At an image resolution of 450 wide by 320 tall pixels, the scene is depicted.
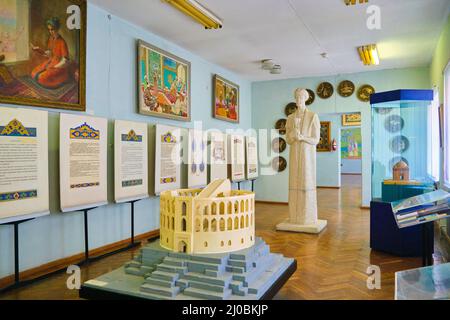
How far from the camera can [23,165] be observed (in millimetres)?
3756

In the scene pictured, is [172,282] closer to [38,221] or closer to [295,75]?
[38,221]

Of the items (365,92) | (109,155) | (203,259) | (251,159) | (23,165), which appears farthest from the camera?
(251,159)

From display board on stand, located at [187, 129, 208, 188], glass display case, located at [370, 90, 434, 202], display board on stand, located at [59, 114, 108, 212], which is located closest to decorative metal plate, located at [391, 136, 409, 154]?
glass display case, located at [370, 90, 434, 202]

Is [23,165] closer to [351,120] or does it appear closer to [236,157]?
[236,157]

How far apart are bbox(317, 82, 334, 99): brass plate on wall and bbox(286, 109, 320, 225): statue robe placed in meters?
3.23

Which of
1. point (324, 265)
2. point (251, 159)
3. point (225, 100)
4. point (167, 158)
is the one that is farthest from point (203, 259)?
point (251, 159)

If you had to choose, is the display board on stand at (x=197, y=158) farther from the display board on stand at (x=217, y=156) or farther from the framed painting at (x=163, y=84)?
the framed painting at (x=163, y=84)

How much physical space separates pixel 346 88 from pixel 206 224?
25.5 feet

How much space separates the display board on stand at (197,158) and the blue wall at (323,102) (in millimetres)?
3457

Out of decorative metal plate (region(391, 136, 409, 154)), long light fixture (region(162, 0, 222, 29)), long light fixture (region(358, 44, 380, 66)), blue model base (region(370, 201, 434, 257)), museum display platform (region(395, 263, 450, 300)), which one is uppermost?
long light fixture (region(358, 44, 380, 66))

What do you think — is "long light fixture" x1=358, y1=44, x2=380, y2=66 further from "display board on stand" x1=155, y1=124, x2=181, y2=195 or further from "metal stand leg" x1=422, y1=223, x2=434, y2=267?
"metal stand leg" x1=422, y1=223, x2=434, y2=267

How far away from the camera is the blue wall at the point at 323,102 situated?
8.88m

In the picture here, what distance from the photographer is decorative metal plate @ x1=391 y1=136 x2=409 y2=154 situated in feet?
17.1

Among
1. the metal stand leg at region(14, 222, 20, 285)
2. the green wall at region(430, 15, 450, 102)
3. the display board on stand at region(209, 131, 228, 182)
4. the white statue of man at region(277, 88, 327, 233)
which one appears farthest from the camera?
the display board on stand at region(209, 131, 228, 182)
